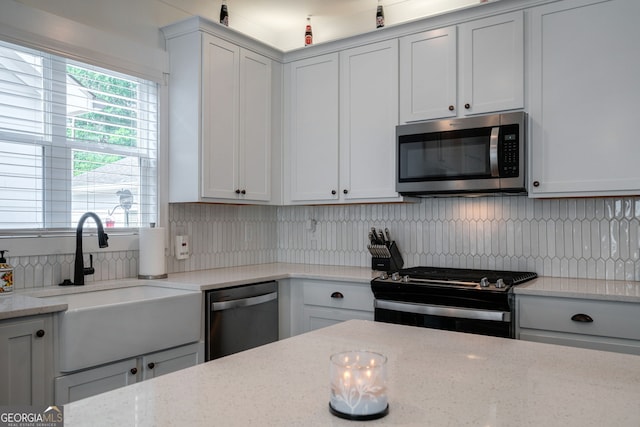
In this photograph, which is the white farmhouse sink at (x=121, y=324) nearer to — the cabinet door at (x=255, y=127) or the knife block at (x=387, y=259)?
the cabinet door at (x=255, y=127)

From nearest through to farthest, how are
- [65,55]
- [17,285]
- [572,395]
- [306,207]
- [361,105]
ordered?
[572,395] → [17,285] → [65,55] → [361,105] → [306,207]

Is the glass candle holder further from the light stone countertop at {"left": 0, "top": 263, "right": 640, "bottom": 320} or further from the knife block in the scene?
the knife block

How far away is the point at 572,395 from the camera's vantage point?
97 centimetres

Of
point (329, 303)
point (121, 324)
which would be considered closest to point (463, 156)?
point (329, 303)

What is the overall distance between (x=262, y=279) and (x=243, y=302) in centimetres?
21

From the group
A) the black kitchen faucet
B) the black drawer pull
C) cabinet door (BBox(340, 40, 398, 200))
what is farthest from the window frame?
the black drawer pull

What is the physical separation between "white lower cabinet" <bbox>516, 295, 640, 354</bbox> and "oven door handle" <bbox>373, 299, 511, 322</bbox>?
0.12 meters

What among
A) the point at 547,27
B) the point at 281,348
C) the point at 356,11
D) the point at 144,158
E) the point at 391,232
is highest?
the point at 356,11

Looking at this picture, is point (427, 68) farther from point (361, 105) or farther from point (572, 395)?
point (572, 395)

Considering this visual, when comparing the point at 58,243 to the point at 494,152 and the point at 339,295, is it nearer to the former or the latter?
the point at 339,295

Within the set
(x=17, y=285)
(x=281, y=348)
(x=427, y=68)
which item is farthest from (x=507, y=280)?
(x=17, y=285)

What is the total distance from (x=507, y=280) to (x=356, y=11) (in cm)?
233

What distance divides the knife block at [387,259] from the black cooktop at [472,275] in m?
0.30

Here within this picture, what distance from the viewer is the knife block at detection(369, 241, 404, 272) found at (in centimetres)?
350
